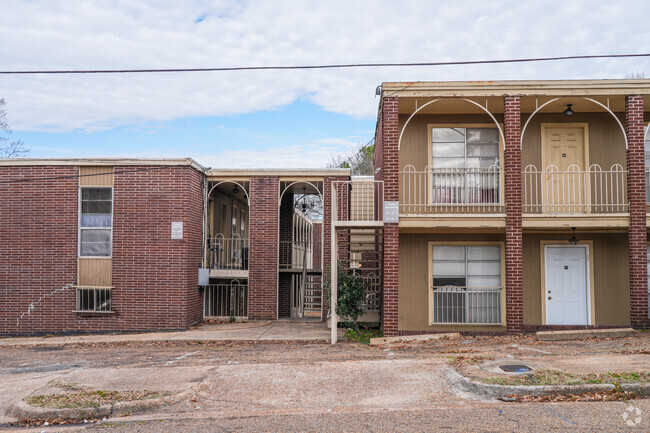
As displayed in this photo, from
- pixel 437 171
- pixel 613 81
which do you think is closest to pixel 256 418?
pixel 437 171

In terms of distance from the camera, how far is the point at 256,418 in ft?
22.1

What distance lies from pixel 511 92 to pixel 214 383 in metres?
9.38

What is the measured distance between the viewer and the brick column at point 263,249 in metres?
16.5

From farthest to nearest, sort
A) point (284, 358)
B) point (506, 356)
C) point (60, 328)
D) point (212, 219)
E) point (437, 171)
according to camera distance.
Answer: point (212, 219)
point (60, 328)
point (437, 171)
point (284, 358)
point (506, 356)

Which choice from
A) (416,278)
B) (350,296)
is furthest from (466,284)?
(350,296)

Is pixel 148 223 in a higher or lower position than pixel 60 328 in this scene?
higher

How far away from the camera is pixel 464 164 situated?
14.1m

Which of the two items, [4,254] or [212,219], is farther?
[212,219]

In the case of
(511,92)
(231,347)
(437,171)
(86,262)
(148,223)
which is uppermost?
(511,92)

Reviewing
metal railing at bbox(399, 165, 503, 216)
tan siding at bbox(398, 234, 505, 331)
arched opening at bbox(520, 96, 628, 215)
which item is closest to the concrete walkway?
tan siding at bbox(398, 234, 505, 331)

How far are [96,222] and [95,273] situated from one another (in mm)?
1394

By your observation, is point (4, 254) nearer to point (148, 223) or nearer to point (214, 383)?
point (148, 223)

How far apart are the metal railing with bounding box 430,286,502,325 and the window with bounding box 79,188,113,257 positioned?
29.1 feet

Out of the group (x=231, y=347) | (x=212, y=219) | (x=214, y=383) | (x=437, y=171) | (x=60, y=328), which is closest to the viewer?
(x=214, y=383)
